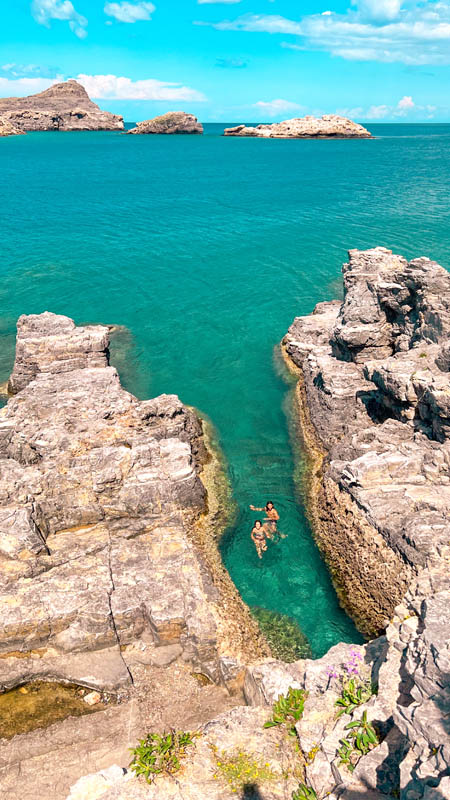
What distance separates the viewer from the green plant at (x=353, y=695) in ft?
38.2

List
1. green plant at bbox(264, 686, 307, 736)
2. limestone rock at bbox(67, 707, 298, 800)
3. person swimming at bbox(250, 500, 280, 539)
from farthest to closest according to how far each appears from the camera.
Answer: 1. person swimming at bbox(250, 500, 280, 539)
2. green plant at bbox(264, 686, 307, 736)
3. limestone rock at bbox(67, 707, 298, 800)

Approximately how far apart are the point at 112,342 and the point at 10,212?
5296 cm

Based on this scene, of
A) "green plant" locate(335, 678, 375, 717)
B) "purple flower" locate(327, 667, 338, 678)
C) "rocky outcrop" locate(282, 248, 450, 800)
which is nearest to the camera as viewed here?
"rocky outcrop" locate(282, 248, 450, 800)

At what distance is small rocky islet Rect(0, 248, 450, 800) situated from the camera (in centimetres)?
1089

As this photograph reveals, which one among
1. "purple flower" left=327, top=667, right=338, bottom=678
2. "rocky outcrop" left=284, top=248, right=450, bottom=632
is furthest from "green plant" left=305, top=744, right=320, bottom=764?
"rocky outcrop" left=284, top=248, right=450, bottom=632

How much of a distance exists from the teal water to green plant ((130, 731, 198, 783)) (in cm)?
657

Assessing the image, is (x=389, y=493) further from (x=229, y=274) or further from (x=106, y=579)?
(x=229, y=274)

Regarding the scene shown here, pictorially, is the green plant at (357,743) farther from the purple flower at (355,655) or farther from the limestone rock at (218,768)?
the purple flower at (355,655)

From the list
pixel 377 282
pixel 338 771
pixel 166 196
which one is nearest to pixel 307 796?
pixel 338 771

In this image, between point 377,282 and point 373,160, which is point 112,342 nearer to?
point 377,282

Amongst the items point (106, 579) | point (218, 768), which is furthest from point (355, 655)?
point (106, 579)

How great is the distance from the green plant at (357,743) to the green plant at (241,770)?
1795mm

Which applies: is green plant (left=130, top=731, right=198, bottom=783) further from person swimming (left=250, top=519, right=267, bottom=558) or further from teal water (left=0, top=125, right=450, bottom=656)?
person swimming (left=250, top=519, right=267, bottom=558)

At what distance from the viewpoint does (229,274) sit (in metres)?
54.0
